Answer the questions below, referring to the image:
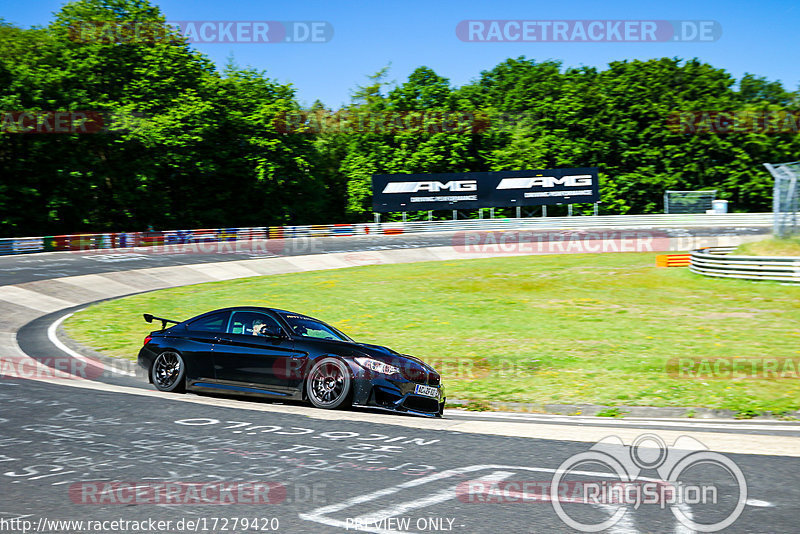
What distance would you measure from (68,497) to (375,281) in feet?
81.4

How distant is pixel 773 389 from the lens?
12008 millimetres

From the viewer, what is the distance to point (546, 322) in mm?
19609

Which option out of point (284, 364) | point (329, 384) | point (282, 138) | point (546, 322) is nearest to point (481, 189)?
point (282, 138)

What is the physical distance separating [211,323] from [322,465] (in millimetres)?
4993

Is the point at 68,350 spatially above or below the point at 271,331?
below

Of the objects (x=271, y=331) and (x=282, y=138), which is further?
(x=282, y=138)

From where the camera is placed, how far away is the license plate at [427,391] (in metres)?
9.97

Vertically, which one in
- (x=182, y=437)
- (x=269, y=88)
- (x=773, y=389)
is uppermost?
(x=269, y=88)

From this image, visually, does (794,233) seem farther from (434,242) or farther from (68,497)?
(68,497)

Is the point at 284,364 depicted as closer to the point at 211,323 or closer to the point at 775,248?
the point at 211,323

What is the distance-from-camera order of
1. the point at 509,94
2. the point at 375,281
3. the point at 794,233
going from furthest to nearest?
the point at 509,94 < the point at 375,281 < the point at 794,233

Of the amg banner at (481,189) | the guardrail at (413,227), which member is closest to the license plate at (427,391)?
the guardrail at (413,227)

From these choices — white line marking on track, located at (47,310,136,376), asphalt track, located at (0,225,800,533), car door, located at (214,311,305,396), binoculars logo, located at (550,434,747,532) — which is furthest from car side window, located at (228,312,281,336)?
binoculars logo, located at (550,434,747,532)

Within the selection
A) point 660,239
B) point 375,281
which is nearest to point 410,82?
point 660,239
